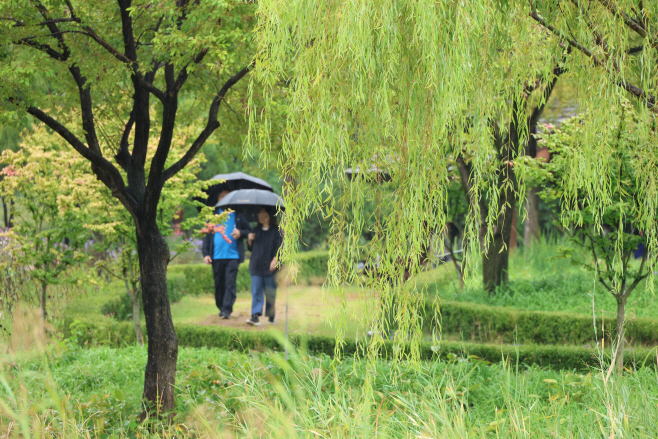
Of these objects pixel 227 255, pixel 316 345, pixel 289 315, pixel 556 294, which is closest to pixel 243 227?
pixel 227 255

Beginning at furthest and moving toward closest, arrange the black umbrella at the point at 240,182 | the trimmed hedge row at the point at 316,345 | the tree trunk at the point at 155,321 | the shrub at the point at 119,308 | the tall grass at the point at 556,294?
1. the black umbrella at the point at 240,182
2. the shrub at the point at 119,308
3. the tall grass at the point at 556,294
4. the trimmed hedge row at the point at 316,345
5. the tree trunk at the point at 155,321

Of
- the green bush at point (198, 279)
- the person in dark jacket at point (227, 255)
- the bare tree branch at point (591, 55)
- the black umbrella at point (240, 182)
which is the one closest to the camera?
the bare tree branch at point (591, 55)

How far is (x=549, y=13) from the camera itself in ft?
13.2

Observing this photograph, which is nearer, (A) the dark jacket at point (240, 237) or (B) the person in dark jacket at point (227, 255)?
(B) the person in dark jacket at point (227, 255)

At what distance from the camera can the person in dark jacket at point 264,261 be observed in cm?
993

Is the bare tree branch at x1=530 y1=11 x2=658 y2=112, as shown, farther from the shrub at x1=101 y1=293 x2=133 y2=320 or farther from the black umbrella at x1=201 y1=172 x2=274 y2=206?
the black umbrella at x1=201 y1=172 x2=274 y2=206

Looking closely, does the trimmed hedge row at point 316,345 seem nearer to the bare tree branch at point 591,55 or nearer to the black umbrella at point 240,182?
the bare tree branch at point 591,55

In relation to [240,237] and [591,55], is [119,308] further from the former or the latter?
[591,55]

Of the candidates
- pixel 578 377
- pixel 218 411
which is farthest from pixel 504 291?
pixel 218 411

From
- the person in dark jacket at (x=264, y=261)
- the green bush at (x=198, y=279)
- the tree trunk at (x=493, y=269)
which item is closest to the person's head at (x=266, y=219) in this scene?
the person in dark jacket at (x=264, y=261)

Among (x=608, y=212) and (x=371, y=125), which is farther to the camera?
(x=608, y=212)

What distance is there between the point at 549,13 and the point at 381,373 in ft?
12.6

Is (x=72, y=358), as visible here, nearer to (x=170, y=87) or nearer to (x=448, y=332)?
(x=170, y=87)

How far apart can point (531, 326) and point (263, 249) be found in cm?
451
